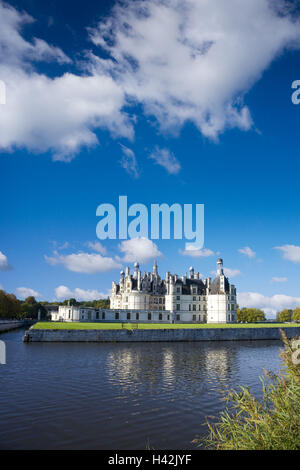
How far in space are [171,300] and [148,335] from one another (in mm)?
37022

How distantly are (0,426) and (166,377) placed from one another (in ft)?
40.2

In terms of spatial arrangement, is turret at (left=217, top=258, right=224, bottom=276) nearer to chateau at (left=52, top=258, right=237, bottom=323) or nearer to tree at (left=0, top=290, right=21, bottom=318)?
chateau at (left=52, top=258, right=237, bottom=323)

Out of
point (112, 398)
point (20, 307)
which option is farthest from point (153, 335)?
point (20, 307)

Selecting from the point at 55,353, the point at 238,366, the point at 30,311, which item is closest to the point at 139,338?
the point at 55,353

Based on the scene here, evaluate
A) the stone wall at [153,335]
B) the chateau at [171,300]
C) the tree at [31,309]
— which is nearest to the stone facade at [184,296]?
the chateau at [171,300]

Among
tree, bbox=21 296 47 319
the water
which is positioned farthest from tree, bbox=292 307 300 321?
the water

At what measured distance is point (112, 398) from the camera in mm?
17531

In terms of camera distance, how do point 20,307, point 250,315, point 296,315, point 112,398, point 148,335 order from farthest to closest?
point 296,315 < point 250,315 < point 20,307 < point 148,335 < point 112,398

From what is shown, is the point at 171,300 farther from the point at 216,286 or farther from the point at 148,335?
the point at 148,335

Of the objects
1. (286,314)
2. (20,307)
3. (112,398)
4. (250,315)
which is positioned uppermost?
(20,307)

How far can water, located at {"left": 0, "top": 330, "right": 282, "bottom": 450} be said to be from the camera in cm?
1239

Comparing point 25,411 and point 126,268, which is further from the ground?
point 126,268
